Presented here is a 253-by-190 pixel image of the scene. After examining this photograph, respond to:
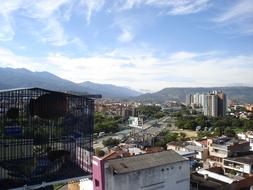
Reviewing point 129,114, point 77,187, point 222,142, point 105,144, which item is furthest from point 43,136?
point 129,114

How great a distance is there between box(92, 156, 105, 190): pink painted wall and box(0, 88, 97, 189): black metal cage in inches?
75.7

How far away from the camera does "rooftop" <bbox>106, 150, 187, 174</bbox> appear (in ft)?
59.1

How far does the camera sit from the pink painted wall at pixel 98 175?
56.6 ft

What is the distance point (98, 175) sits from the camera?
17.5 meters

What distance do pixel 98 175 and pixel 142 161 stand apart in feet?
9.00

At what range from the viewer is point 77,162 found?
65.9 ft

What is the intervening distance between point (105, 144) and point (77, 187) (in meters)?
22.7

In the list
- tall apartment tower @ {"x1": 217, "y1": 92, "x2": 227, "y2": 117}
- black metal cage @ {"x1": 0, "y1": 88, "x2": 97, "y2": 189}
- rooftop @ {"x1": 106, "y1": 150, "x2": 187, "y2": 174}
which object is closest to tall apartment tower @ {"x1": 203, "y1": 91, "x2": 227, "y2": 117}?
tall apartment tower @ {"x1": 217, "y1": 92, "x2": 227, "y2": 117}

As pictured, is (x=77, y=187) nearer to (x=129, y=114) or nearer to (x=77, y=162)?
(x=77, y=162)

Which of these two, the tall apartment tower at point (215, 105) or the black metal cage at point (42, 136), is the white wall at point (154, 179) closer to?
the black metal cage at point (42, 136)

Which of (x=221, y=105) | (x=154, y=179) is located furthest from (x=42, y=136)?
(x=221, y=105)

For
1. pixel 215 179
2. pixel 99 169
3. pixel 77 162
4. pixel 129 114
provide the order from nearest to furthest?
pixel 99 169 → pixel 77 162 → pixel 215 179 → pixel 129 114

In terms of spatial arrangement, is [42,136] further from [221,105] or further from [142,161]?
[221,105]

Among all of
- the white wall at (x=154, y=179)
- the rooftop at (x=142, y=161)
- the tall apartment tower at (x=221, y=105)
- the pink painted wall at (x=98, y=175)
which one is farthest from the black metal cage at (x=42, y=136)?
the tall apartment tower at (x=221, y=105)
